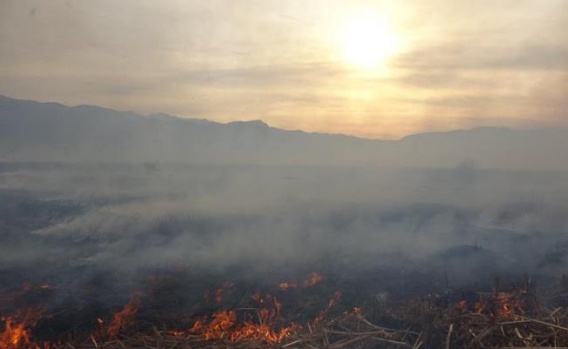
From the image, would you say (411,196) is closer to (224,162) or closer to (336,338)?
(224,162)

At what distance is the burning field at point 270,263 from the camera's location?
23.9 feet

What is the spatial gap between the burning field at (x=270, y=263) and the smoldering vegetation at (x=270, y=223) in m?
0.05

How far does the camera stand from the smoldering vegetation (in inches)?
399

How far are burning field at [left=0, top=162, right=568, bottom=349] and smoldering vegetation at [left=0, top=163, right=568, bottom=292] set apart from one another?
0.05 metres

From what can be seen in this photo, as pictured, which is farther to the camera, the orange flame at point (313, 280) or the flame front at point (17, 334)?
the orange flame at point (313, 280)

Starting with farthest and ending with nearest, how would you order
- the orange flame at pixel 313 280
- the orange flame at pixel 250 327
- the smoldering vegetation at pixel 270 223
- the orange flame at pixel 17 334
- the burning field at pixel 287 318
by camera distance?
the smoldering vegetation at pixel 270 223, the orange flame at pixel 313 280, the orange flame at pixel 250 327, the orange flame at pixel 17 334, the burning field at pixel 287 318

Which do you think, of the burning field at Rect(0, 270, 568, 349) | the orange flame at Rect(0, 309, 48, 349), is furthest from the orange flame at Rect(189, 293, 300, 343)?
the orange flame at Rect(0, 309, 48, 349)

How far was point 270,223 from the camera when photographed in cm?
1262

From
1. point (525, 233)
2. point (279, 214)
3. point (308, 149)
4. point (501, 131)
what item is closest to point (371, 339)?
point (279, 214)

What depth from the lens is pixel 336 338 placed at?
7098mm

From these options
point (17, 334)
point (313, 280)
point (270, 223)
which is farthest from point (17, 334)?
point (270, 223)

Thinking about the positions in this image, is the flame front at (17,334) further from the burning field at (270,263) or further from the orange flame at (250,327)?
the orange flame at (250,327)

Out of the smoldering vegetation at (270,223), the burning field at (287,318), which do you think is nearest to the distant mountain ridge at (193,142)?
the smoldering vegetation at (270,223)

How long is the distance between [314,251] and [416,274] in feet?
7.13
